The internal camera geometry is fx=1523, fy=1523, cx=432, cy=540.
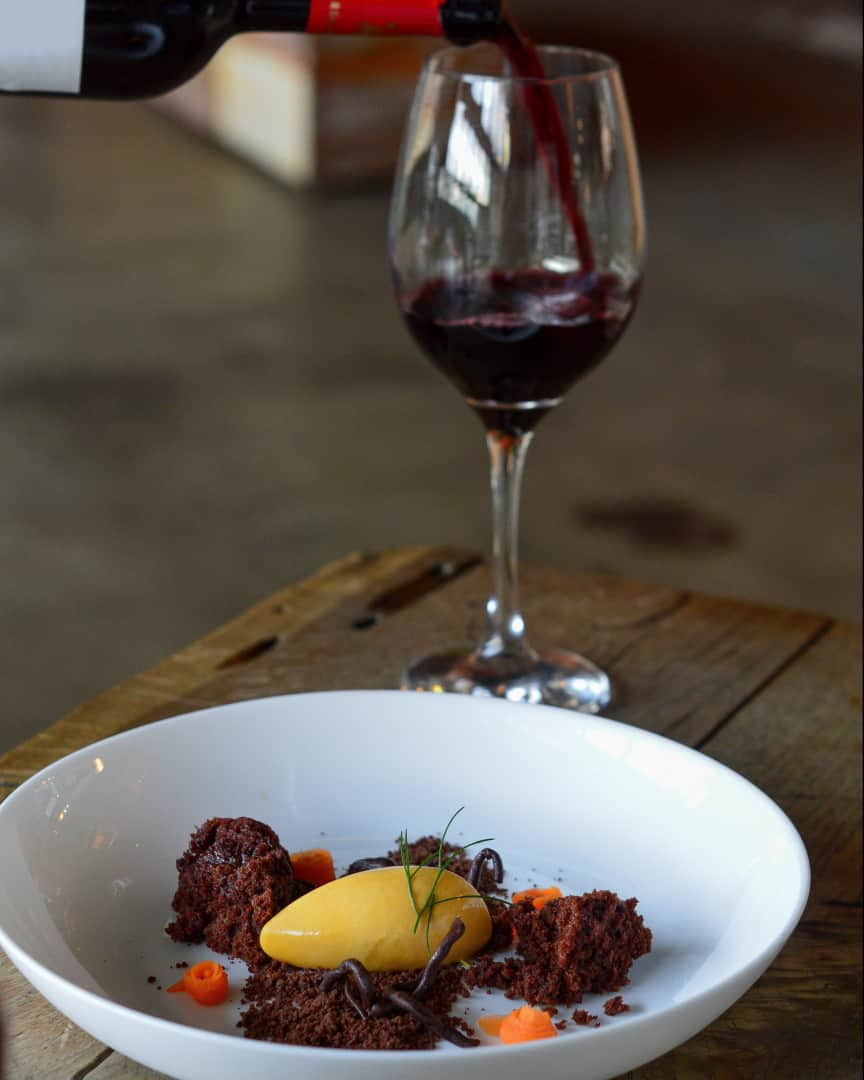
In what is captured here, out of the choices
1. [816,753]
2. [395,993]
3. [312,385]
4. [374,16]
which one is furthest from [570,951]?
[312,385]

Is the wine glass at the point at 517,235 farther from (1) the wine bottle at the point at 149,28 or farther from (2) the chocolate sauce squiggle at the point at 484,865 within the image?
(2) the chocolate sauce squiggle at the point at 484,865

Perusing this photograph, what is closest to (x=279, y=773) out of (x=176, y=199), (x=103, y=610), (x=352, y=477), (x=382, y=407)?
(x=103, y=610)

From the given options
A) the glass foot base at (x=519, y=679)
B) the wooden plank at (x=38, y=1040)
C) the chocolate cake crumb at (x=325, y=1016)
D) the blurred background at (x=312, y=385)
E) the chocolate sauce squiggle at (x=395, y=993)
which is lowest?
the blurred background at (x=312, y=385)

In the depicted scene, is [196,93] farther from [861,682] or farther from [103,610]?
[861,682]

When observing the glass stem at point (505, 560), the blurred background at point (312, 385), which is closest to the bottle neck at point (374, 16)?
the glass stem at point (505, 560)

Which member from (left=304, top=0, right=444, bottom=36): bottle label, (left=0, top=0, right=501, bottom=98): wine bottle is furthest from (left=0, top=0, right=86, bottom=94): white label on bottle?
(left=304, top=0, right=444, bottom=36): bottle label

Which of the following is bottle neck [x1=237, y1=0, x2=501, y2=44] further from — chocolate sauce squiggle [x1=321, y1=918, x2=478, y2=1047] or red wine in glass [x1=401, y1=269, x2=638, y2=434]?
chocolate sauce squiggle [x1=321, y1=918, x2=478, y2=1047]
